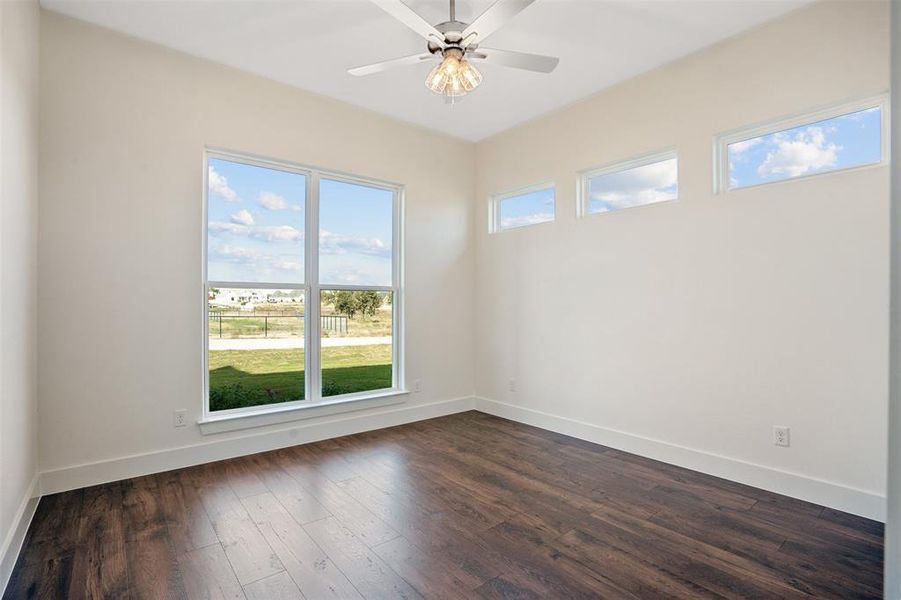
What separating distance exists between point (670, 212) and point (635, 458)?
6.25 ft

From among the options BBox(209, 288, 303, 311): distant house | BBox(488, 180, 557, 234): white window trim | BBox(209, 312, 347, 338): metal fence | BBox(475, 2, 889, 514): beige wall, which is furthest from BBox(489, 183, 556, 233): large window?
BBox(209, 288, 303, 311): distant house

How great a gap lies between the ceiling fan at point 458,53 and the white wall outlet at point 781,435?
2637 mm

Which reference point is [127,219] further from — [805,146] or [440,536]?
[805,146]

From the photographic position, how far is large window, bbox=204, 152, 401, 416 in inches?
135

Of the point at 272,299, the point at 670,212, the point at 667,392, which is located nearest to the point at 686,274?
the point at 670,212

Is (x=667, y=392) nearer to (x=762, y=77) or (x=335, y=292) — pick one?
(x=762, y=77)

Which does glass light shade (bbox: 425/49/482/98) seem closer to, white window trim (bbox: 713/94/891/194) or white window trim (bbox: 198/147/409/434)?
white window trim (bbox: 198/147/409/434)

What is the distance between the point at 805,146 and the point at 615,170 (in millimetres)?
1299

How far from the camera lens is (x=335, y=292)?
4.01 meters

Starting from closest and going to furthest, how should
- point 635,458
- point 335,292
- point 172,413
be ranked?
point 172,413 < point 635,458 < point 335,292

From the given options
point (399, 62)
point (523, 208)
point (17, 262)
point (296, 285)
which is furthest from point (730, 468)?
point (17, 262)

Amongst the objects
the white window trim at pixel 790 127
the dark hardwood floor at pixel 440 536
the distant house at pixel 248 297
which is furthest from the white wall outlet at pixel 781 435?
the distant house at pixel 248 297

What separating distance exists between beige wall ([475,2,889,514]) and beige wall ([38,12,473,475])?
2427 millimetres

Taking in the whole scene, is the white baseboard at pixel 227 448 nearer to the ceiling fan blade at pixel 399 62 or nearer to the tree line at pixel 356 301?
the tree line at pixel 356 301
